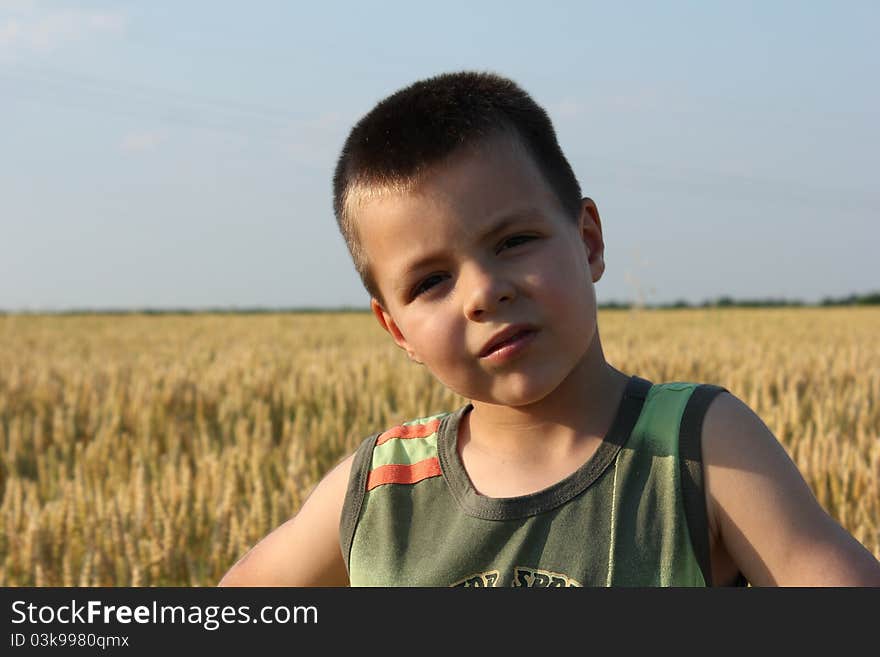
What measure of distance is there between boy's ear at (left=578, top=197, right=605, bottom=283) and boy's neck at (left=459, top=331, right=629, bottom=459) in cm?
13

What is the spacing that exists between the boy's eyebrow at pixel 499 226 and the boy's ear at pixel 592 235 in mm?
201

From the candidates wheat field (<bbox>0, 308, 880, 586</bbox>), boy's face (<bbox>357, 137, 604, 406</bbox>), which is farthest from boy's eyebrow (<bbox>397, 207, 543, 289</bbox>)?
wheat field (<bbox>0, 308, 880, 586</bbox>)

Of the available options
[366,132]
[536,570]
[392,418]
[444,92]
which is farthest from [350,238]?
[392,418]

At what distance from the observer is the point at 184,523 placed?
8.95ft

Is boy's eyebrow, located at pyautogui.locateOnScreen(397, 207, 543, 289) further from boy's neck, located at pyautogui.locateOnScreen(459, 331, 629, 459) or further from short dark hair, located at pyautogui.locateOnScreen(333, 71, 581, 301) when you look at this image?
boy's neck, located at pyautogui.locateOnScreen(459, 331, 629, 459)

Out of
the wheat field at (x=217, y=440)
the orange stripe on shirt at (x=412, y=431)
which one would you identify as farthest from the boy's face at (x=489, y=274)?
the wheat field at (x=217, y=440)

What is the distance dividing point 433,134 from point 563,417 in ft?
1.62

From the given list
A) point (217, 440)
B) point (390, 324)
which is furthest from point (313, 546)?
point (217, 440)

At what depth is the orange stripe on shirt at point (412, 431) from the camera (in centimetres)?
175

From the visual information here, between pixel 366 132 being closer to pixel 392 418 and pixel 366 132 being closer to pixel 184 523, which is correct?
pixel 184 523

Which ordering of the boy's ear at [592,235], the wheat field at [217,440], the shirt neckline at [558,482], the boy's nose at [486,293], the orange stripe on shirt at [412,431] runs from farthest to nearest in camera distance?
the wheat field at [217,440] → the orange stripe on shirt at [412,431] → the boy's ear at [592,235] → the shirt neckline at [558,482] → the boy's nose at [486,293]

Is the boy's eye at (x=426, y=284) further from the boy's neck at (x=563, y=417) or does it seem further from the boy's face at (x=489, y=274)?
the boy's neck at (x=563, y=417)

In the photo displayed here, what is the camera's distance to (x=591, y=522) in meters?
1.48

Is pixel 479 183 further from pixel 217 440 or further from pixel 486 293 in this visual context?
pixel 217 440
